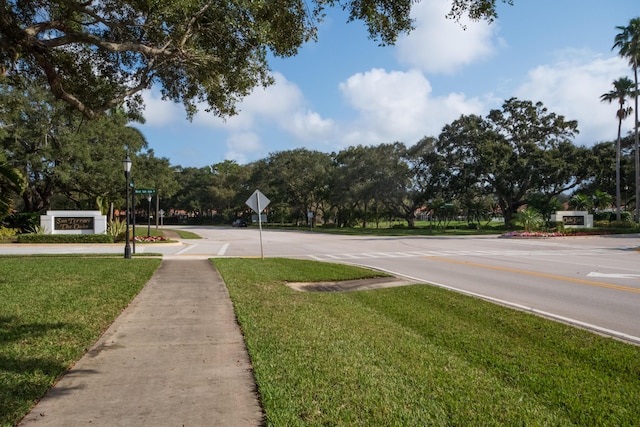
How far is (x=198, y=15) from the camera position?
320 inches

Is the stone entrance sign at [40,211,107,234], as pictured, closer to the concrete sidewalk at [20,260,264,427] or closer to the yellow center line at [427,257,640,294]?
the yellow center line at [427,257,640,294]

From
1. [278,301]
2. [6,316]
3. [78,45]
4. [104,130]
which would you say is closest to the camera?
[6,316]

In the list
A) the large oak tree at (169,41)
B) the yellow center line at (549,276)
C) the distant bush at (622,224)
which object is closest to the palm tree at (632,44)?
the distant bush at (622,224)

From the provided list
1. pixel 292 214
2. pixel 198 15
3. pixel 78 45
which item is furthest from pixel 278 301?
pixel 292 214

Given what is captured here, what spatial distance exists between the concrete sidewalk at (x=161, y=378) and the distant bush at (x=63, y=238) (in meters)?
20.5

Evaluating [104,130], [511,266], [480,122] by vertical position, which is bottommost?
[511,266]

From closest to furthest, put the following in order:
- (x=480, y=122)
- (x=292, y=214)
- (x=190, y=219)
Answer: (x=480, y=122) → (x=292, y=214) → (x=190, y=219)

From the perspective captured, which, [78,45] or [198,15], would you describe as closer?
[198,15]

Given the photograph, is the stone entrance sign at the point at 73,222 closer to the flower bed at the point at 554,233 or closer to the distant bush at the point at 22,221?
the distant bush at the point at 22,221

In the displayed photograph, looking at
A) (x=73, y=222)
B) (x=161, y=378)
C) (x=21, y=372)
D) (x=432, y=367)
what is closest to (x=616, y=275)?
(x=432, y=367)

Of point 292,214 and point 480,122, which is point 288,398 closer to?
point 480,122

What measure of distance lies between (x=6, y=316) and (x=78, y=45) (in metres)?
5.99

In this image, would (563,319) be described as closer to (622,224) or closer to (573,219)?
(573,219)

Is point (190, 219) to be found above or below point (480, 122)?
below
